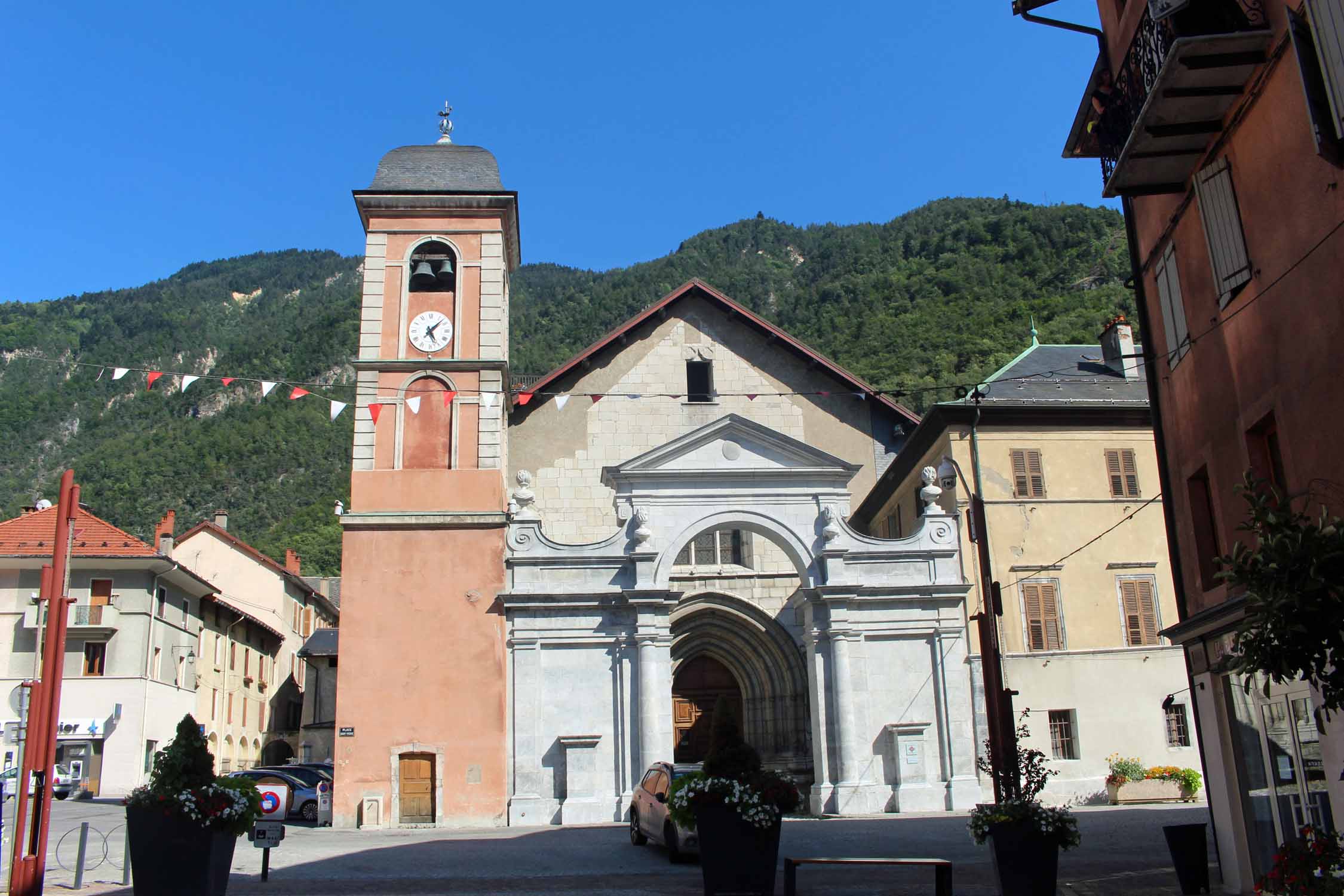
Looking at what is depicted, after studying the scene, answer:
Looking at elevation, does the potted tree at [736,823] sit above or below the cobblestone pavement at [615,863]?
above

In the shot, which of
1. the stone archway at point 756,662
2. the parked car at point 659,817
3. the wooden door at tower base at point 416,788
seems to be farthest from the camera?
the stone archway at point 756,662

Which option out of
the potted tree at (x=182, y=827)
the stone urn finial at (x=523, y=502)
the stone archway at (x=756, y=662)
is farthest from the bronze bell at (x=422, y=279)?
the potted tree at (x=182, y=827)

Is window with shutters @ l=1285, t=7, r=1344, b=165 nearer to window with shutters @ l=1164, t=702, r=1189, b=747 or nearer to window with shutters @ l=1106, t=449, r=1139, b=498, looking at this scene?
window with shutters @ l=1106, t=449, r=1139, b=498

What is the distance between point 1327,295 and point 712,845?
7.32 m

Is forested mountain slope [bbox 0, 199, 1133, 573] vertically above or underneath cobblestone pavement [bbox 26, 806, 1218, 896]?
above

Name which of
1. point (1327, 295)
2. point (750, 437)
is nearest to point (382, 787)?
point (750, 437)

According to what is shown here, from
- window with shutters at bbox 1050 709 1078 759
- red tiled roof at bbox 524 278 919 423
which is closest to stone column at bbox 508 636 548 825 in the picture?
red tiled roof at bbox 524 278 919 423

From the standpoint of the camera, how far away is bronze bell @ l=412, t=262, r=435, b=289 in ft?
88.7

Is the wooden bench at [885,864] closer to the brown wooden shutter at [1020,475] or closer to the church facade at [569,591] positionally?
the church facade at [569,591]

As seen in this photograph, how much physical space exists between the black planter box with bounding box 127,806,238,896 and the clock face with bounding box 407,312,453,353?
16978 mm

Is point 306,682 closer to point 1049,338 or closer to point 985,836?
point 1049,338

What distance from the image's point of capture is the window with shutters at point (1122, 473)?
26.4 m

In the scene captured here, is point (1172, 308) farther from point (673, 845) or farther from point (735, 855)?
point (673, 845)

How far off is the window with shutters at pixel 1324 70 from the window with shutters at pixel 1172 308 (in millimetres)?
3756
